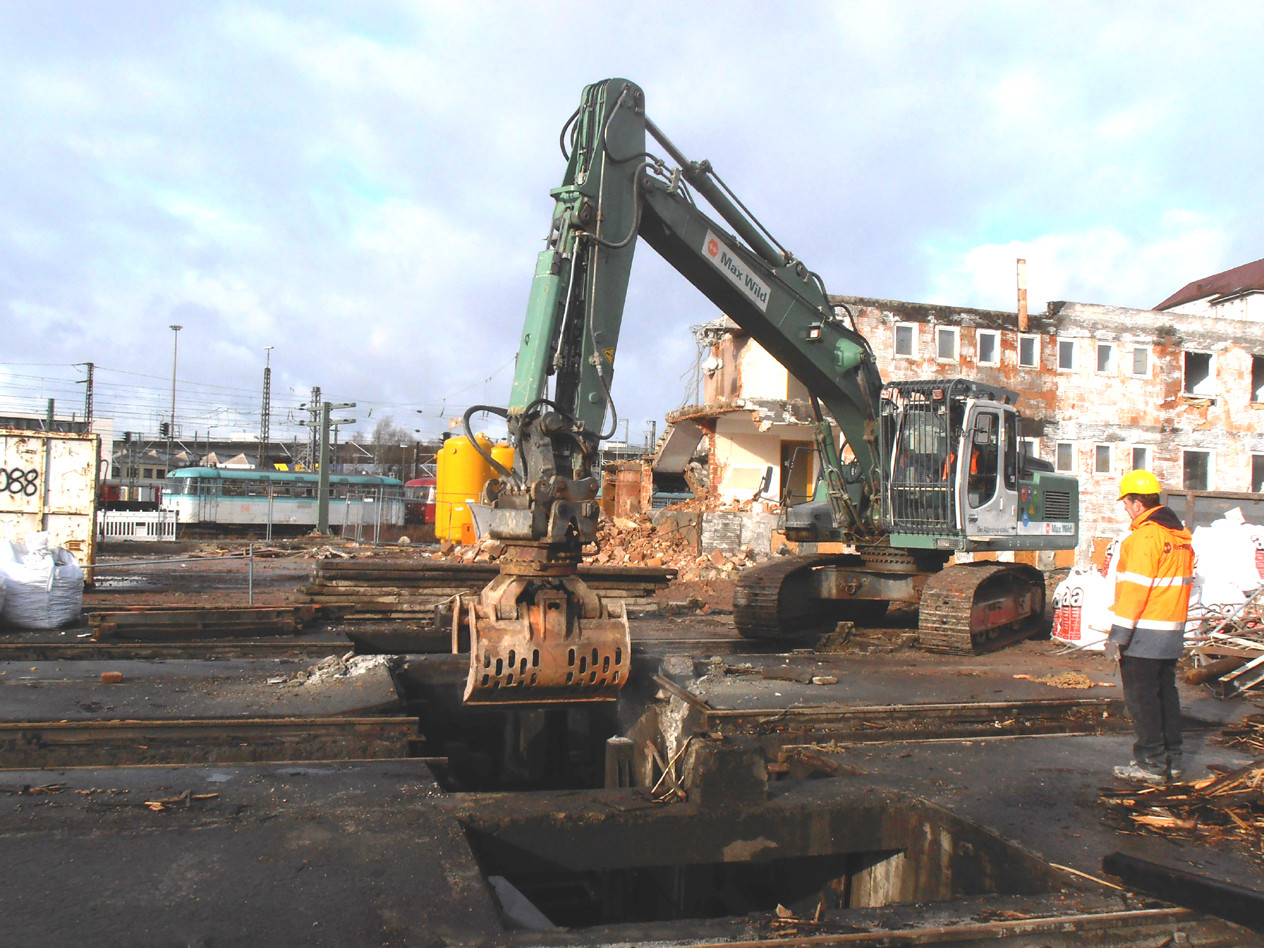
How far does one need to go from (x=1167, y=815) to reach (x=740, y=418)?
61.7 ft

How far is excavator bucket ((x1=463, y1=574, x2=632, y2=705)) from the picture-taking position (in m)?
5.52

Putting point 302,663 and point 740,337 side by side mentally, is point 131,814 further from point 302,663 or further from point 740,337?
→ point 740,337

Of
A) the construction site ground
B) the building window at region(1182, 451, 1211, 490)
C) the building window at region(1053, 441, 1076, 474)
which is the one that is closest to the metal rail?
the construction site ground

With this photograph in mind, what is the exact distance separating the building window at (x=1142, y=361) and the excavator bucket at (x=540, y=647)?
1005 inches

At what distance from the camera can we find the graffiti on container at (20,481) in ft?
41.3

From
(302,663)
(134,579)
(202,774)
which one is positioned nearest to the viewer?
(202,774)

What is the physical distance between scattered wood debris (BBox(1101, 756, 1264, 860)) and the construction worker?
207 millimetres

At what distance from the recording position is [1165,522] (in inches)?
207

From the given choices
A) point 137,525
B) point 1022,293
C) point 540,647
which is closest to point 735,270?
point 540,647

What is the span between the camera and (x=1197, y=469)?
26.8 metres

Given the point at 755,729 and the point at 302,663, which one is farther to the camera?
the point at 302,663

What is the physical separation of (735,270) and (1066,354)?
2084 centimetres

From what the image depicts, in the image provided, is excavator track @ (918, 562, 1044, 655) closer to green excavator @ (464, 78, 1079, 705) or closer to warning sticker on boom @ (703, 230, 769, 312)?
green excavator @ (464, 78, 1079, 705)

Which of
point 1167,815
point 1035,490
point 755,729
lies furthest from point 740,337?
point 1167,815
